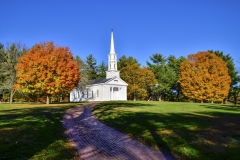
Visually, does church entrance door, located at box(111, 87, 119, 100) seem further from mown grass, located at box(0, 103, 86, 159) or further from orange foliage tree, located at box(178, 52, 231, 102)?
mown grass, located at box(0, 103, 86, 159)

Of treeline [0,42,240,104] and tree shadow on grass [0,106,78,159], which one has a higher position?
treeline [0,42,240,104]

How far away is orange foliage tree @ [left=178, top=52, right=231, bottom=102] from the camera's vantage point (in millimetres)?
42500

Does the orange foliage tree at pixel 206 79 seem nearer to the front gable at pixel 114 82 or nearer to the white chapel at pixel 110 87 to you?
the front gable at pixel 114 82

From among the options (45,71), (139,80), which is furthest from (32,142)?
(139,80)

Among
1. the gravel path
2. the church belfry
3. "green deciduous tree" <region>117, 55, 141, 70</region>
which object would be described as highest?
"green deciduous tree" <region>117, 55, 141, 70</region>

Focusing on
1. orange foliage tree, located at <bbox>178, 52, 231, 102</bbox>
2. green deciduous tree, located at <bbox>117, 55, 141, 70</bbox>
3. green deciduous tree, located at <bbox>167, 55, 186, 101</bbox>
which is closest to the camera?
orange foliage tree, located at <bbox>178, 52, 231, 102</bbox>

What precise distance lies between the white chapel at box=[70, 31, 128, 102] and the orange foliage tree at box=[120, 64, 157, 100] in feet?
14.7

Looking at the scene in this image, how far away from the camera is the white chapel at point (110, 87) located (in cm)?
4691

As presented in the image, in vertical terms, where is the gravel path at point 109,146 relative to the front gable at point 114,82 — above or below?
below

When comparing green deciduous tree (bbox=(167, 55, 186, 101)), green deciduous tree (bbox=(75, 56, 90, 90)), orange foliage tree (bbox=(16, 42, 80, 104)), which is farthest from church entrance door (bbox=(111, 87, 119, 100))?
orange foliage tree (bbox=(16, 42, 80, 104))

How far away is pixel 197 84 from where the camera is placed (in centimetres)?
4350

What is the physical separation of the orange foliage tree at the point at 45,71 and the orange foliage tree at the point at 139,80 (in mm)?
25138

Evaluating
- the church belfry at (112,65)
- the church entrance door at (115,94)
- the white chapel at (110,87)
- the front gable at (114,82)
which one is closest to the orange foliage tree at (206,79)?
the front gable at (114,82)

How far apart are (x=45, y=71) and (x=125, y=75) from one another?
29.6 meters
